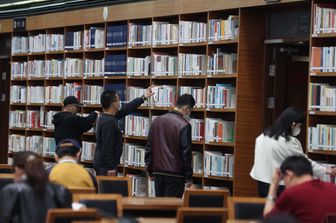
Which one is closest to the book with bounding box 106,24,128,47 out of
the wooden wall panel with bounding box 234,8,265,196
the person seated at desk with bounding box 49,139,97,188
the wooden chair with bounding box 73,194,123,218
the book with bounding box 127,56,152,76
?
the book with bounding box 127,56,152,76

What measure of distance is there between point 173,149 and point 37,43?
7097 mm

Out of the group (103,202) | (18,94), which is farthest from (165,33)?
(103,202)

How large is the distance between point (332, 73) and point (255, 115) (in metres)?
1.91

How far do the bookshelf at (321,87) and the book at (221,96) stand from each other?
1.65m

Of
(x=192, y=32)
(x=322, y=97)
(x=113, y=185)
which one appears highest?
(x=192, y=32)

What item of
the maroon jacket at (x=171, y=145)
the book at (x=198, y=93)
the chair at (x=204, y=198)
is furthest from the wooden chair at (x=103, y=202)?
the book at (x=198, y=93)

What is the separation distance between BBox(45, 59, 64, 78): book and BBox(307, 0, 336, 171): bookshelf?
22.3ft

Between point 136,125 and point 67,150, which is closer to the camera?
point 67,150

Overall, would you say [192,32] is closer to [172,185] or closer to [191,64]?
[191,64]

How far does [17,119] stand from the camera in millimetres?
17891

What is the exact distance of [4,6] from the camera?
18.6 metres

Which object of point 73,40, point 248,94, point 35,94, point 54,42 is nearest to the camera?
point 248,94

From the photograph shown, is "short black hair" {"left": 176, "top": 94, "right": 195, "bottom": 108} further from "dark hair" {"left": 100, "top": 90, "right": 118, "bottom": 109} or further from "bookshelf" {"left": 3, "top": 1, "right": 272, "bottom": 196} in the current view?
"bookshelf" {"left": 3, "top": 1, "right": 272, "bottom": 196}

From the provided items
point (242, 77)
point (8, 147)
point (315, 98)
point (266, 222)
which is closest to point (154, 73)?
point (242, 77)
